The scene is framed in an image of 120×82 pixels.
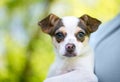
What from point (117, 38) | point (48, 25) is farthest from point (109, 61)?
point (48, 25)

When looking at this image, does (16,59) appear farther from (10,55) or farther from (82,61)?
(82,61)

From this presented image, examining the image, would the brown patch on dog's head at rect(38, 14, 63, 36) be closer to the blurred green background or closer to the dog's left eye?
the dog's left eye

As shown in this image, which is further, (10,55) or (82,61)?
(10,55)

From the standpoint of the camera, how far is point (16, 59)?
3.09 ft

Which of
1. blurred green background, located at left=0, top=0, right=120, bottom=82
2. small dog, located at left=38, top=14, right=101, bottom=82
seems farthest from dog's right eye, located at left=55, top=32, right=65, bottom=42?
blurred green background, located at left=0, top=0, right=120, bottom=82

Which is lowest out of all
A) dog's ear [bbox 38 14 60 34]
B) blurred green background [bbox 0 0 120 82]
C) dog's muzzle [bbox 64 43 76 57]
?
blurred green background [bbox 0 0 120 82]

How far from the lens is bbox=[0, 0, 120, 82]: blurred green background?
2.95 feet

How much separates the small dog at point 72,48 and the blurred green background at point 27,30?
8.1 inches

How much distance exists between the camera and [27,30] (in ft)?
3.06

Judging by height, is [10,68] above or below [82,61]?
below

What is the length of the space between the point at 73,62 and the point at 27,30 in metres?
0.30

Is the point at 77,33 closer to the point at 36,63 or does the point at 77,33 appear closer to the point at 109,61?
the point at 109,61

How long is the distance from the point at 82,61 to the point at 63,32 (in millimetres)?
74

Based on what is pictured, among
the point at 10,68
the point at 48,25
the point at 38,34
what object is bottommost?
the point at 10,68
